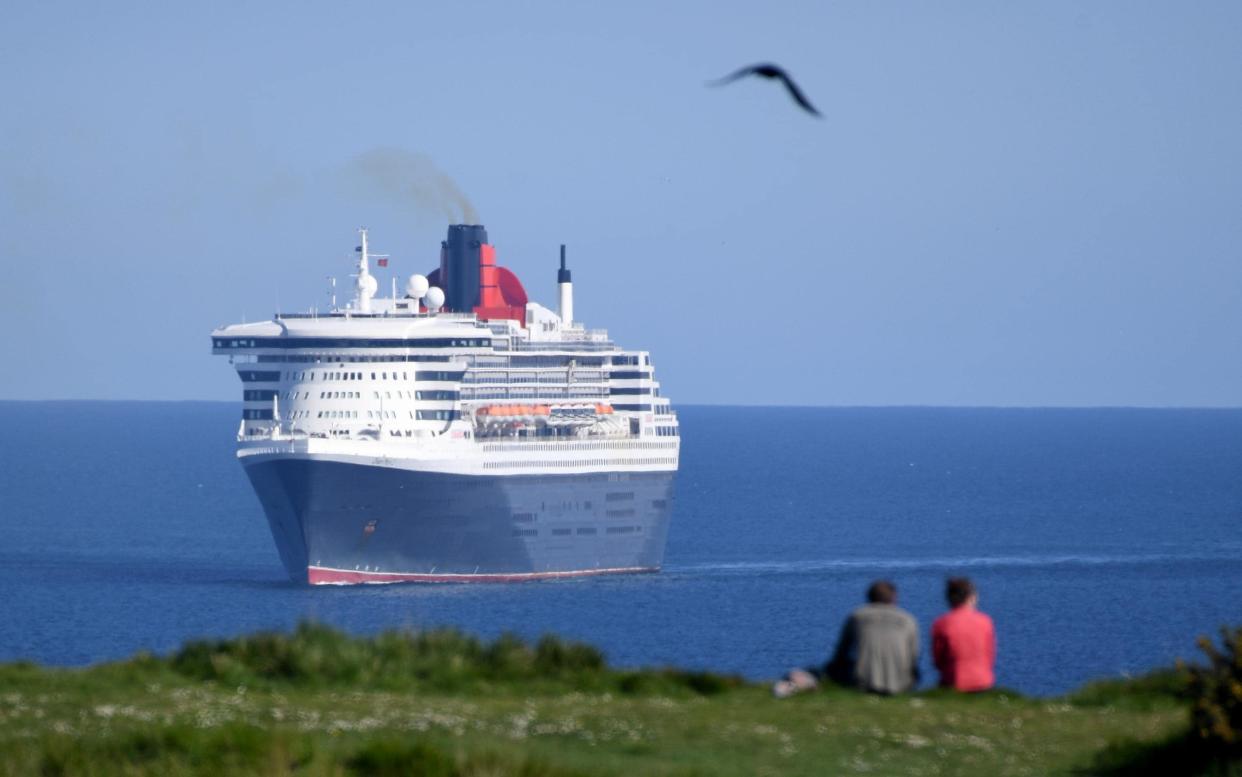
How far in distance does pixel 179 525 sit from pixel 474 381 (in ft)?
91.9

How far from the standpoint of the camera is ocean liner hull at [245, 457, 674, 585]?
52.2 metres

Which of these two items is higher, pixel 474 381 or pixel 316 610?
pixel 474 381

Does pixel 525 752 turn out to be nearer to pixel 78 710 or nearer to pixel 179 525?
pixel 78 710

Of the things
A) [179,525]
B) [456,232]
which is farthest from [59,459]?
[456,232]

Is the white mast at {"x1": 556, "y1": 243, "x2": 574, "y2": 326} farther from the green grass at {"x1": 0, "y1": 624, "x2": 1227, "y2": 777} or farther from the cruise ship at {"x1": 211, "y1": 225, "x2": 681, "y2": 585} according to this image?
the green grass at {"x1": 0, "y1": 624, "x2": 1227, "y2": 777}

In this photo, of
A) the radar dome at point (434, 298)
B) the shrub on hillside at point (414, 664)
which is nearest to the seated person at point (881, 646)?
the shrub on hillside at point (414, 664)

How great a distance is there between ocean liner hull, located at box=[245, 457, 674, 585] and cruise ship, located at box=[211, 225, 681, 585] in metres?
0.04

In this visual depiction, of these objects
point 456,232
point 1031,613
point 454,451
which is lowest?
point 1031,613

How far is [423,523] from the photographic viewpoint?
5309cm

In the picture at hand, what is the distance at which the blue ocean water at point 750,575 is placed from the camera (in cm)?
4372

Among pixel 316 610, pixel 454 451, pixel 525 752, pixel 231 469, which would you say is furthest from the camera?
pixel 231 469

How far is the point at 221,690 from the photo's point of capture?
1476 centimetres

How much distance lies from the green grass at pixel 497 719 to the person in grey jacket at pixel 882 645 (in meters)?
0.16

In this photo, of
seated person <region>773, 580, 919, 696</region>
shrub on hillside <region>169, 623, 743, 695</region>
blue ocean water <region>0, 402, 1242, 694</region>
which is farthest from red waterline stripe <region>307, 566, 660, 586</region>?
seated person <region>773, 580, 919, 696</region>
